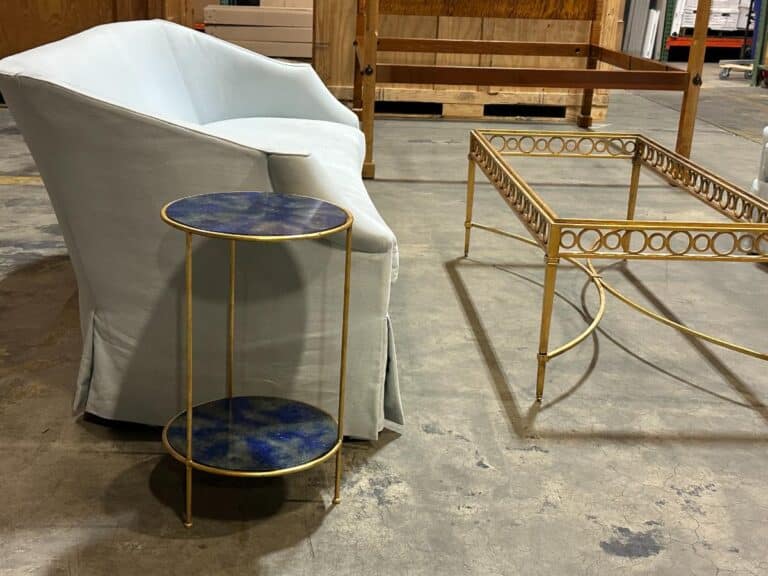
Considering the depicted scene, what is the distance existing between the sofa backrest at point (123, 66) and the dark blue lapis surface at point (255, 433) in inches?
24.8

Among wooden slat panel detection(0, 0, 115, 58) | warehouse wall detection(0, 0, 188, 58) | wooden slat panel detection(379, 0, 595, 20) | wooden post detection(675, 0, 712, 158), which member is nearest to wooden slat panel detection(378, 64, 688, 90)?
wooden post detection(675, 0, 712, 158)

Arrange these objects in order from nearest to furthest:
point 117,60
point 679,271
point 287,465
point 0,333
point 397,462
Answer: point 287,465 → point 397,462 → point 117,60 → point 0,333 → point 679,271

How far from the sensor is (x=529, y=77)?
4.65 m

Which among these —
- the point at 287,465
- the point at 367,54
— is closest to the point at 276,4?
the point at 367,54

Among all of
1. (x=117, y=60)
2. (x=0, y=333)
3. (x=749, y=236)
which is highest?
(x=117, y=60)

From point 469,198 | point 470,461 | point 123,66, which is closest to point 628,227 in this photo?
point 470,461

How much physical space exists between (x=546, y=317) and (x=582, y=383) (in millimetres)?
306

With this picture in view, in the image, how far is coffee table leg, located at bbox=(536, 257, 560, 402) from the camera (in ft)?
7.27

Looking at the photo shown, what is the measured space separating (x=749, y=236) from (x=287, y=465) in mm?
1335

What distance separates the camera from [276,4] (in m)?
8.70

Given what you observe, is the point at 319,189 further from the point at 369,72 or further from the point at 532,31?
the point at 532,31

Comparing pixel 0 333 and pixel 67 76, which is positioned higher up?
pixel 67 76

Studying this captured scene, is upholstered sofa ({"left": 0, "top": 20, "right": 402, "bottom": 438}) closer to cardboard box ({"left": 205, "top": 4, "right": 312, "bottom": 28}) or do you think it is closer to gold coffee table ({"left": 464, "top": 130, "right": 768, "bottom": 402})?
gold coffee table ({"left": 464, "top": 130, "right": 768, "bottom": 402})

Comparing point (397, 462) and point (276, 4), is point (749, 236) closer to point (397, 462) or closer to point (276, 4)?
A: point (397, 462)
